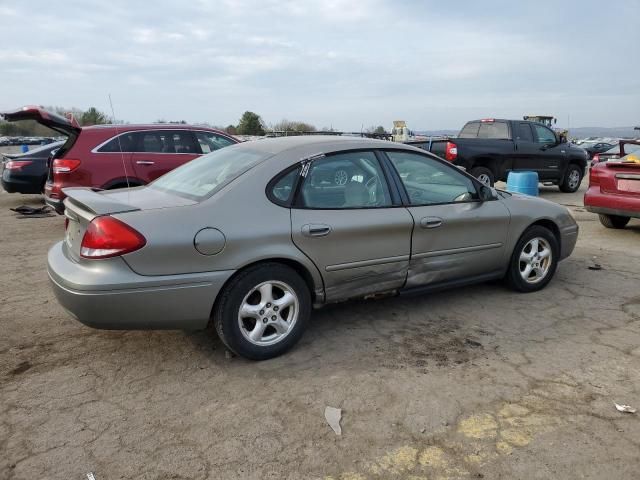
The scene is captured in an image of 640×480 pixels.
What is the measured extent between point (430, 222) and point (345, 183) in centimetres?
80

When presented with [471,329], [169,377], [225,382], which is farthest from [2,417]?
[471,329]

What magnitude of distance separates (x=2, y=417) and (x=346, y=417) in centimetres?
192

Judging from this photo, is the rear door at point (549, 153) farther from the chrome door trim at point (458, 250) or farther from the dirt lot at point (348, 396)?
the chrome door trim at point (458, 250)

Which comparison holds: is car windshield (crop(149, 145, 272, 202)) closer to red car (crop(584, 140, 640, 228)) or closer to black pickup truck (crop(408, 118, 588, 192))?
red car (crop(584, 140, 640, 228))

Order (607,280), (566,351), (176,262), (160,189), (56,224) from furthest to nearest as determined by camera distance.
Answer: (56,224)
(607,280)
(160,189)
(566,351)
(176,262)

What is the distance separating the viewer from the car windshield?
3.57 m

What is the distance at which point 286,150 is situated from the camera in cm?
376

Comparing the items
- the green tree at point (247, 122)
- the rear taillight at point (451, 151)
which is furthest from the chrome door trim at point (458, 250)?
the green tree at point (247, 122)

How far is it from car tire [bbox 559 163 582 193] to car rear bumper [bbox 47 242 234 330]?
11889 mm

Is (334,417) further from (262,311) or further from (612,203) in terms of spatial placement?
(612,203)

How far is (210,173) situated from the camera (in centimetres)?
386

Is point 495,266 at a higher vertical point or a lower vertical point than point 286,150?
lower

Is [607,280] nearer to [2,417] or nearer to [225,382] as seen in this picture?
[225,382]

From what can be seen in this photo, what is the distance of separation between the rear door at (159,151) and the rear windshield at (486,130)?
7072 mm
